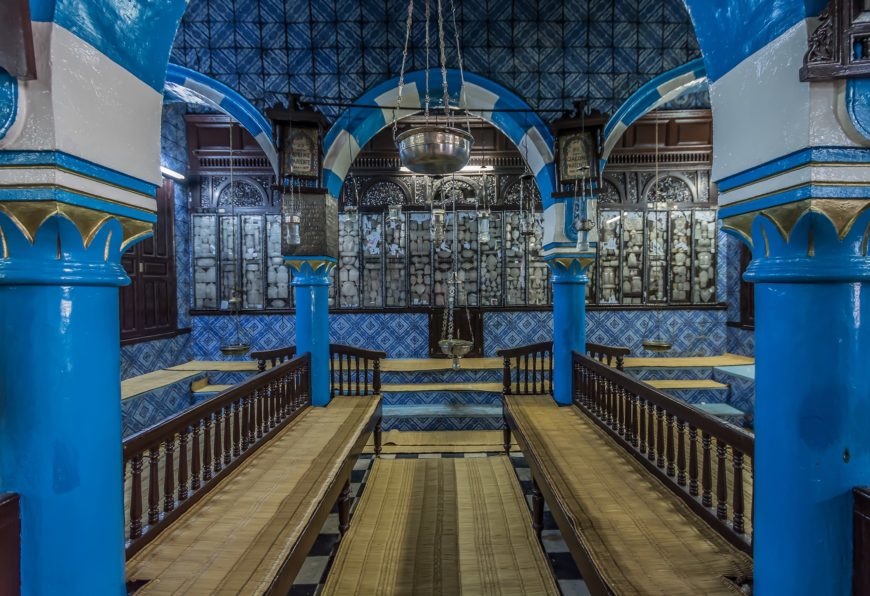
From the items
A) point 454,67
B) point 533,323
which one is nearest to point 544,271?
point 533,323

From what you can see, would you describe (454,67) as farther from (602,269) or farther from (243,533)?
(243,533)

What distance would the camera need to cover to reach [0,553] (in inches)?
62.8

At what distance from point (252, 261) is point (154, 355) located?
2.63m

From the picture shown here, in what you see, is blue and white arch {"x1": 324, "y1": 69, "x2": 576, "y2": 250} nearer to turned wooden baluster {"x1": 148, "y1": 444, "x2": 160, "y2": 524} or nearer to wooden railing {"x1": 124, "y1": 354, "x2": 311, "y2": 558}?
wooden railing {"x1": 124, "y1": 354, "x2": 311, "y2": 558}

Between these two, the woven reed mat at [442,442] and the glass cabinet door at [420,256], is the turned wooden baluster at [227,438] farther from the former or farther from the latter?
the glass cabinet door at [420,256]

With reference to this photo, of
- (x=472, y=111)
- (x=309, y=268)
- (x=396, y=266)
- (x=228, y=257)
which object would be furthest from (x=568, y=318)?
(x=228, y=257)

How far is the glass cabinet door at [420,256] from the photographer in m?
9.67

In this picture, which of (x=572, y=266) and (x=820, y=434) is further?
(x=572, y=266)

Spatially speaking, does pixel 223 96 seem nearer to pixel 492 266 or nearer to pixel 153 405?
pixel 153 405

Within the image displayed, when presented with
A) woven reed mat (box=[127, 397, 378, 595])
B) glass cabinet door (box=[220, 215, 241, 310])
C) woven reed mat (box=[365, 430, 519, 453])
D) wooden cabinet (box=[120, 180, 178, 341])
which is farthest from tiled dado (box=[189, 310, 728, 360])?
woven reed mat (box=[127, 397, 378, 595])

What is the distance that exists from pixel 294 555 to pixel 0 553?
60.9 inches

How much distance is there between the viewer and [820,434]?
5.88 ft

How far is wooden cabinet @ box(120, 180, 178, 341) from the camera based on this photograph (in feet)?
25.8

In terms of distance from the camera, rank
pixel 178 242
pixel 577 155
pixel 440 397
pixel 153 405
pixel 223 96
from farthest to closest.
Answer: pixel 178 242 < pixel 440 397 < pixel 153 405 < pixel 223 96 < pixel 577 155
